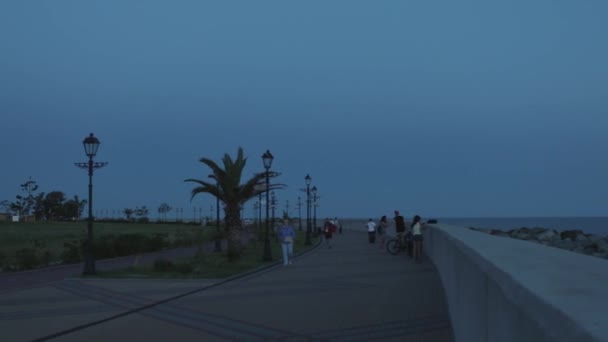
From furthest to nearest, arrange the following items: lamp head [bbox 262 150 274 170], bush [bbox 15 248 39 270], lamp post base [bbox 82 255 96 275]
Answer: lamp head [bbox 262 150 274 170]
bush [bbox 15 248 39 270]
lamp post base [bbox 82 255 96 275]

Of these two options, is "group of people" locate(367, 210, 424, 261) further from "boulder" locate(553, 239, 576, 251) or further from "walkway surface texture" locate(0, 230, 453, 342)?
"boulder" locate(553, 239, 576, 251)

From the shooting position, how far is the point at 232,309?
1275 centimetres

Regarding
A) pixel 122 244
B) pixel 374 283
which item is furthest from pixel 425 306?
pixel 122 244

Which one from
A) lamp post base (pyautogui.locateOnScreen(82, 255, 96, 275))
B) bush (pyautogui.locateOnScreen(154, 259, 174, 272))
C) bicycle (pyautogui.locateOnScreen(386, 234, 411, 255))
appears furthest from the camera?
bicycle (pyautogui.locateOnScreen(386, 234, 411, 255))

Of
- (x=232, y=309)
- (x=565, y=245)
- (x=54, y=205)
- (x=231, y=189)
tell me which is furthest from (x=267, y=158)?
(x=54, y=205)

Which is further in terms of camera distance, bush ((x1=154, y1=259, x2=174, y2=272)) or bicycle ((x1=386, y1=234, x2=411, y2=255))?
bicycle ((x1=386, y1=234, x2=411, y2=255))

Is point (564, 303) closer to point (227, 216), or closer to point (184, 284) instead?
point (184, 284)

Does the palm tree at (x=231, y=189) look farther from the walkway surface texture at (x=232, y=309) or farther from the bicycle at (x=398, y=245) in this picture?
the walkway surface texture at (x=232, y=309)

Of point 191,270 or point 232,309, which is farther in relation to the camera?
point 191,270

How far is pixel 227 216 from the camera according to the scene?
33406 mm

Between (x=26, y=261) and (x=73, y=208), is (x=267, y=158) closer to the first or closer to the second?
(x=26, y=261)

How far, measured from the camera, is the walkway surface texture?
10039 millimetres

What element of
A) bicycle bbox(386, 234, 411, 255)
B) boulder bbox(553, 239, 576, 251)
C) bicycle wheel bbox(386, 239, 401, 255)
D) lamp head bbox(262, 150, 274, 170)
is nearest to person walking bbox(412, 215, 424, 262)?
bicycle bbox(386, 234, 411, 255)

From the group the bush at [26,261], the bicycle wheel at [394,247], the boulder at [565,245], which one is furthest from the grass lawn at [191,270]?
the boulder at [565,245]
